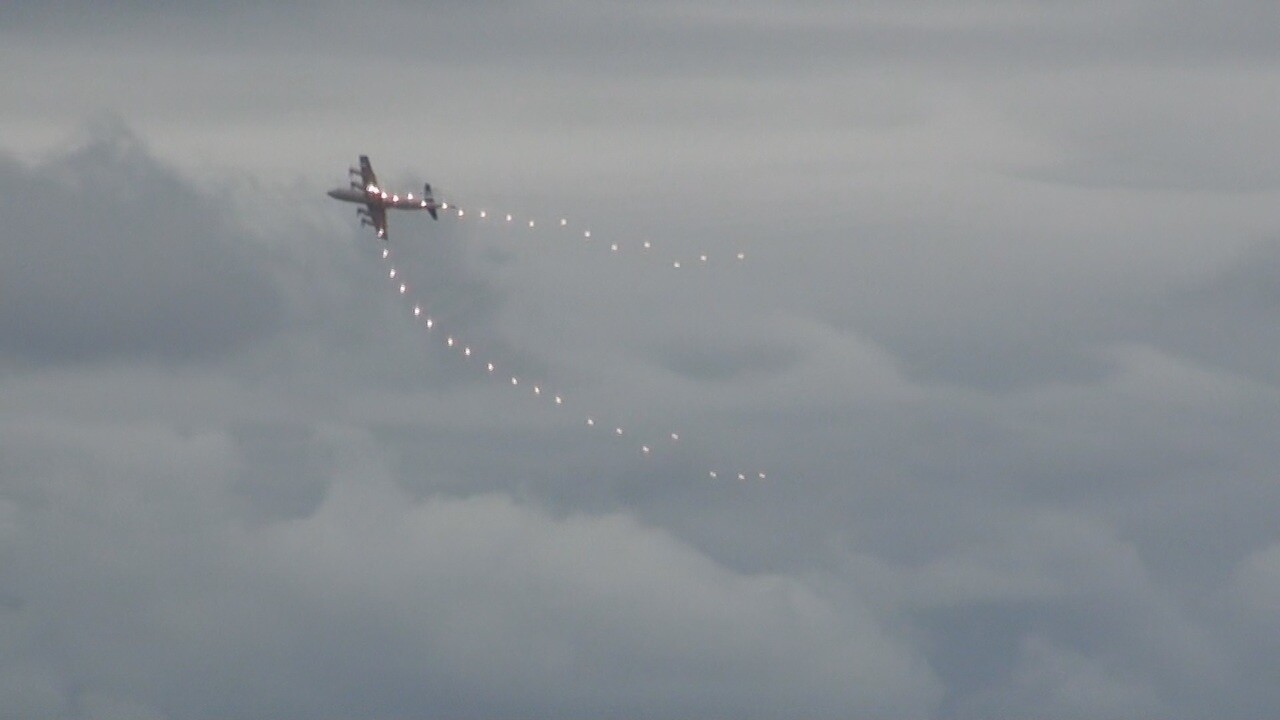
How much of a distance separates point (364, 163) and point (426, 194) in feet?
18.1

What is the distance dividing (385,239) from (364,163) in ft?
19.5

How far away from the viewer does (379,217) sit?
161 metres

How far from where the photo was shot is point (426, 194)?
159m

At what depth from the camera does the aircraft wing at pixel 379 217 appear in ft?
527

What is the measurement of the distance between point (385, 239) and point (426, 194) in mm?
4614

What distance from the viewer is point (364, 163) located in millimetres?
160750

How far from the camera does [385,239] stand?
160 meters

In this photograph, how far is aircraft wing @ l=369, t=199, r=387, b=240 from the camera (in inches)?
6319
